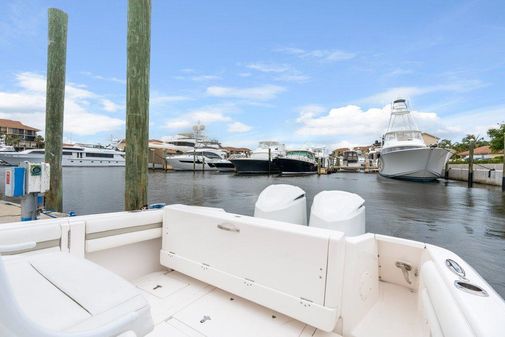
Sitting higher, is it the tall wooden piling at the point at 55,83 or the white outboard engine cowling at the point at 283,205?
the tall wooden piling at the point at 55,83

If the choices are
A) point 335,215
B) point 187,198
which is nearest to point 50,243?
point 335,215

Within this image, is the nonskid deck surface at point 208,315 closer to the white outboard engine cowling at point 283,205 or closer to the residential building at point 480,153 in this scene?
the white outboard engine cowling at point 283,205

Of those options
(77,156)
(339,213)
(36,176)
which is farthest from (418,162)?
(77,156)

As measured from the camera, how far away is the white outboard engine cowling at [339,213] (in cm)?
259

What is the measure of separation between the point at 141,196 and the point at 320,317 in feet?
6.68

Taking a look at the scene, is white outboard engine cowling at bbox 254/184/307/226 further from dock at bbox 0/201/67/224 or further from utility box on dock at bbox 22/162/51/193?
dock at bbox 0/201/67/224

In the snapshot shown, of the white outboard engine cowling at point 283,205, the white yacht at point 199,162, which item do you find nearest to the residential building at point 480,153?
the white yacht at point 199,162

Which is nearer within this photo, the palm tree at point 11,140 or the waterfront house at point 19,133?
the palm tree at point 11,140

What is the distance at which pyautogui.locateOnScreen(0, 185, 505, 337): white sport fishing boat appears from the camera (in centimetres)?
99

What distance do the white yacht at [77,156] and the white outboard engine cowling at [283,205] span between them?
34823 mm

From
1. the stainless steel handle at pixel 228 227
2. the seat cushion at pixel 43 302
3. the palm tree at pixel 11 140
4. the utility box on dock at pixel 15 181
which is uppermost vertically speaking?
the palm tree at pixel 11 140

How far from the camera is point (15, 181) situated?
2.55 meters

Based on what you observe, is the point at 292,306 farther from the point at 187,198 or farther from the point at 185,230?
the point at 187,198

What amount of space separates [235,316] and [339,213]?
1362 mm
